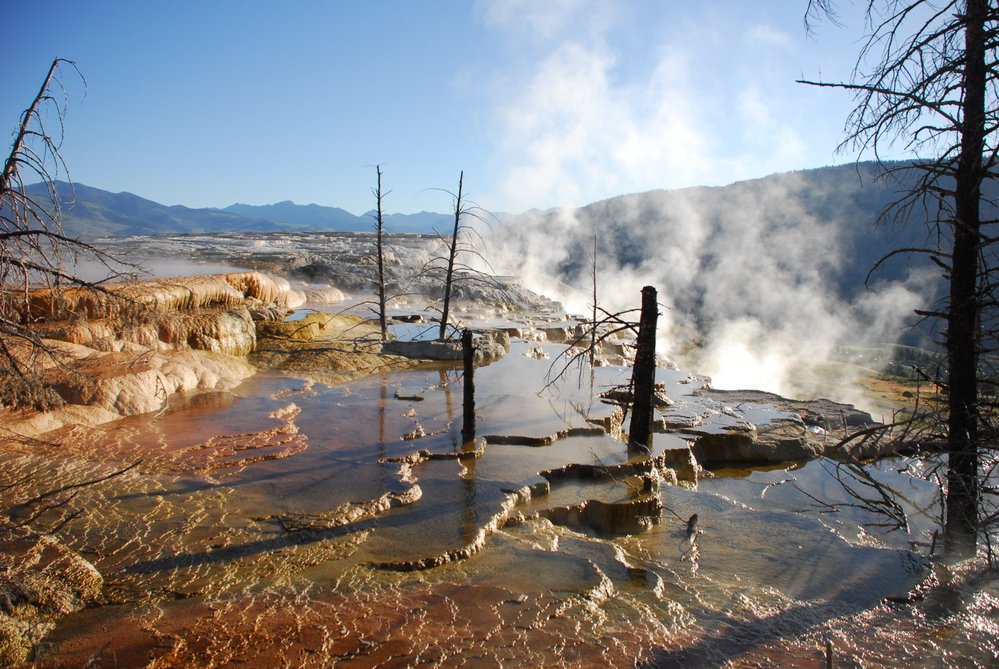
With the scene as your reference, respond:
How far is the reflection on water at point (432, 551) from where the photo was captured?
4348 mm

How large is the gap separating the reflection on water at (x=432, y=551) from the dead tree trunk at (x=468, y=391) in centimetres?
25

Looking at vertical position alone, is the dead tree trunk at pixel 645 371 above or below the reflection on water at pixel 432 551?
above

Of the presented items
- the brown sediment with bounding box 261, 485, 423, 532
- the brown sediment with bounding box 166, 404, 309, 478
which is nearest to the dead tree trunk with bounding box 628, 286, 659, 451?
the brown sediment with bounding box 261, 485, 423, 532

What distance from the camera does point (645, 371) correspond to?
22.3 ft

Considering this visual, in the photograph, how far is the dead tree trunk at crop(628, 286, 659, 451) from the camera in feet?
21.7

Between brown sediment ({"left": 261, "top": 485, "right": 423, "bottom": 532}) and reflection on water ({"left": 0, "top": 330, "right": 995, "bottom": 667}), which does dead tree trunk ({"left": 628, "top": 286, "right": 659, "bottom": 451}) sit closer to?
reflection on water ({"left": 0, "top": 330, "right": 995, "bottom": 667})

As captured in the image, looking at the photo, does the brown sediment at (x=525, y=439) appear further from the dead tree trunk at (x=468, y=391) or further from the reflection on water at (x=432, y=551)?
the dead tree trunk at (x=468, y=391)

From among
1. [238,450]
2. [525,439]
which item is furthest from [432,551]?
[238,450]

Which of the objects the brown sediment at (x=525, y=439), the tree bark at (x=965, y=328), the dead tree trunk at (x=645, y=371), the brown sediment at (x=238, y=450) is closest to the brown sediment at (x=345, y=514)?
the brown sediment at (x=238, y=450)

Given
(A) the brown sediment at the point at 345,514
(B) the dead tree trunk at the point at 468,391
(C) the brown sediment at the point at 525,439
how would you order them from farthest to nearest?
(C) the brown sediment at the point at 525,439 → (B) the dead tree trunk at the point at 468,391 → (A) the brown sediment at the point at 345,514

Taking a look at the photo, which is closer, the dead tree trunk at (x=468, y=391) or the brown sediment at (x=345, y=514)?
the brown sediment at (x=345, y=514)

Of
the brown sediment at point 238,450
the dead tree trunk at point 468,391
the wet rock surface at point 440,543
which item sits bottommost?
the wet rock surface at point 440,543

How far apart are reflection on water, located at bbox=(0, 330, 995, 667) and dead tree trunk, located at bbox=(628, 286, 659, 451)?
81 cm

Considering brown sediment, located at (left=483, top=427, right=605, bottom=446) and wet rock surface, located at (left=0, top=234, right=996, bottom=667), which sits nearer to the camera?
wet rock surface, located at (left=0, top=234, right=996, bottom=667)
